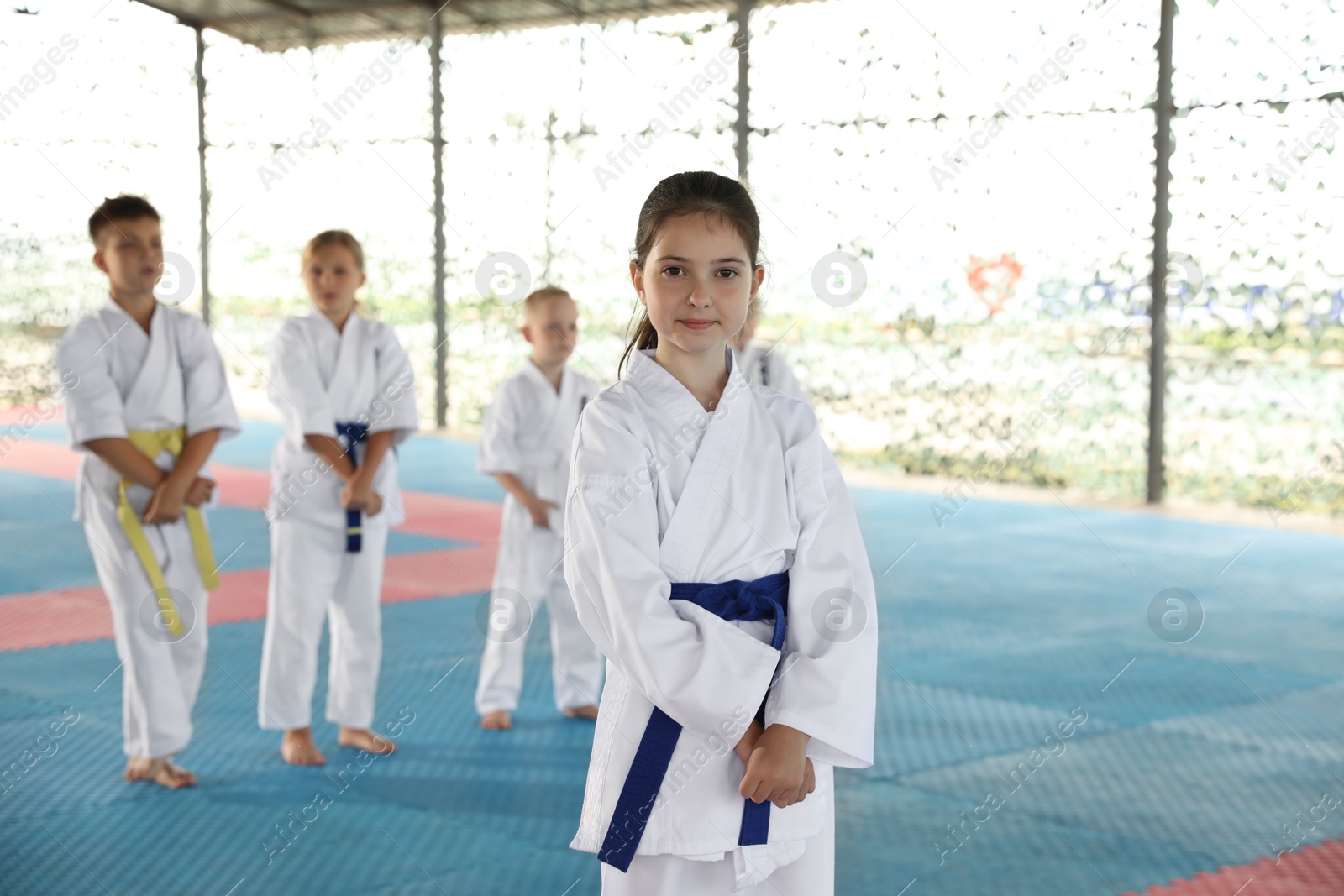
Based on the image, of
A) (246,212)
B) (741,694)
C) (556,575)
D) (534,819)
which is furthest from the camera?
(246,212)

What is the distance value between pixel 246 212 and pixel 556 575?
410 inches

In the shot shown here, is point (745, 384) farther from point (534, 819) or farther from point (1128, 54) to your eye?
point (1128, 54)

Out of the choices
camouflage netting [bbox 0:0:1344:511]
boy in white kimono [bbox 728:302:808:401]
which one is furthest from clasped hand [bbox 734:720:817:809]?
camouflage netting [bbox 0:0:1344:511]

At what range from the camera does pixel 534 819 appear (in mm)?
3094

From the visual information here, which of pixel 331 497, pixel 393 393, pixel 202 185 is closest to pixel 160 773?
pixel 331 497

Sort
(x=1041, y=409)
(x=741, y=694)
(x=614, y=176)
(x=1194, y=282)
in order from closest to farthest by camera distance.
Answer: (x=741, y=694) < (x=1194, y=282) < (x=1041, y=409) < (x=614, y=176)

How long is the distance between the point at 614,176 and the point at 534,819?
808cm

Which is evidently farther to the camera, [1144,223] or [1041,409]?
[1041,409]

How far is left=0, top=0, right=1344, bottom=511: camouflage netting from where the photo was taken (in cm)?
769

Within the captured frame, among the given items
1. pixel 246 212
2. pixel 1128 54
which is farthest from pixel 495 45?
pixel 1128 54

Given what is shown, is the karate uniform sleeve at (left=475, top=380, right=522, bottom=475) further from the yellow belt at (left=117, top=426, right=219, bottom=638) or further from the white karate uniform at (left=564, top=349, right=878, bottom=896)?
the white karate uniform at (left=564, top=349, right=878, bottom=896)

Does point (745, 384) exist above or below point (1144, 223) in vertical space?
below

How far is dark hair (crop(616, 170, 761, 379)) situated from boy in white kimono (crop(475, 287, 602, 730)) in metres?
2.06

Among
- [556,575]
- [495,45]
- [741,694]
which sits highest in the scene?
[495,45]
